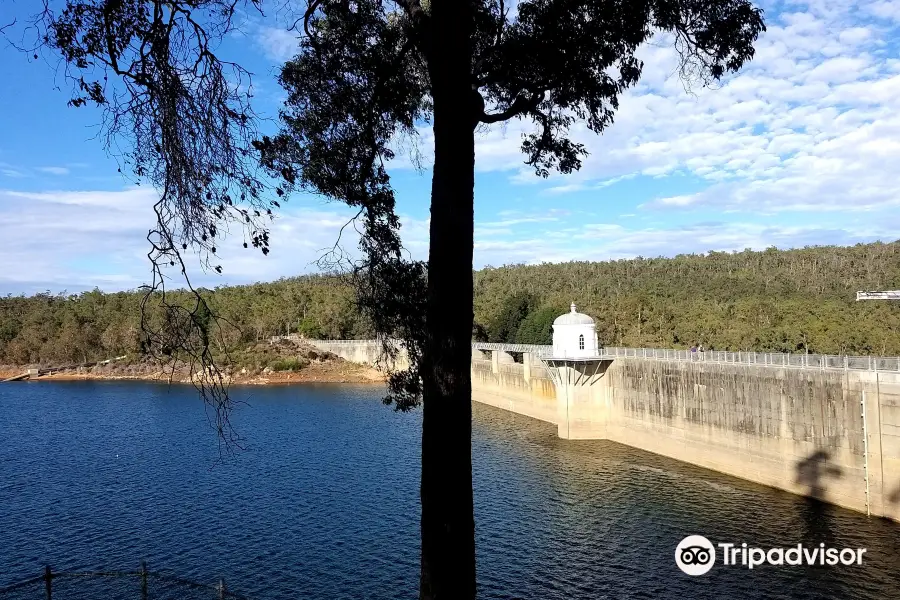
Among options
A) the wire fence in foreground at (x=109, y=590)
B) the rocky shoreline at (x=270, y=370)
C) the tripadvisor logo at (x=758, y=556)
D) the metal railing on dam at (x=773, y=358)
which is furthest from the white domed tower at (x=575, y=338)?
the rocky shoreline at (x=270, y=370)

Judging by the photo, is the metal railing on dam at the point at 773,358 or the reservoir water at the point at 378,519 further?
the metal railing on dam at the point at 773,358

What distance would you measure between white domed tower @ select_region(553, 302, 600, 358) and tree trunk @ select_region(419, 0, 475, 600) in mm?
33508

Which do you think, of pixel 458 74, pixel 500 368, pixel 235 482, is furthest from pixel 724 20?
pixel 500 368

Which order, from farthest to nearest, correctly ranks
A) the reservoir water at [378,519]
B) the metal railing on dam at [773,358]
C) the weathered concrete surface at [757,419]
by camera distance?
1. the metal railing on dam at [773,358]
2. the weathered concrete surface at [757,419]
3. the reservoir water at [378,519]

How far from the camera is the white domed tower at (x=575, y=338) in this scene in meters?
37.9

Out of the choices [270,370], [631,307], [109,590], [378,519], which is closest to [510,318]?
[631,307]

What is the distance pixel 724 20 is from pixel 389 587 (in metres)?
15.1

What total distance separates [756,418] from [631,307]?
116ft

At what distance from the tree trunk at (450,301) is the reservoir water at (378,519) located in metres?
13.4

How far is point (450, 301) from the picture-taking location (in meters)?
4.85

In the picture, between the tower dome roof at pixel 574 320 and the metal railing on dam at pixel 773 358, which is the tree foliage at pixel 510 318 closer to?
the metal railing on dam at pixel 773 358

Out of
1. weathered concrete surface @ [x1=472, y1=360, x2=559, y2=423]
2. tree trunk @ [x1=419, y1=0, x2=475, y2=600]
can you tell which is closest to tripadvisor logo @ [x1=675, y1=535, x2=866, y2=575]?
tree trunk @ [x1=419, y1=0, x2=475, y2=600]

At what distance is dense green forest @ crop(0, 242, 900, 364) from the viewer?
153 ft

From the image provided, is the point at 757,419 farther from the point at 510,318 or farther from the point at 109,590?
the point at 510,318
